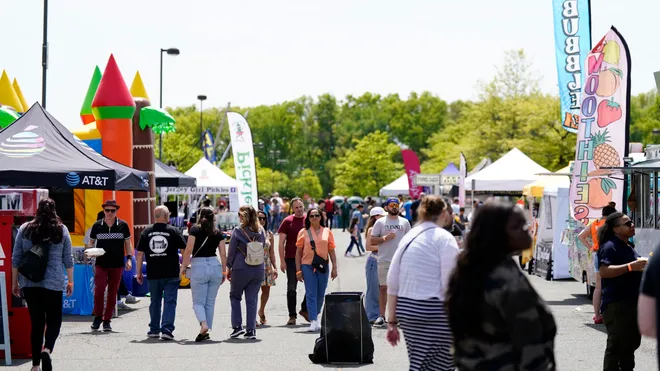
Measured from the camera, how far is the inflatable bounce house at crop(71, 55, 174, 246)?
57.8 ft

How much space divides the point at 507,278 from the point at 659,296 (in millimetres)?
703

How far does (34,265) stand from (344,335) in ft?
9.93

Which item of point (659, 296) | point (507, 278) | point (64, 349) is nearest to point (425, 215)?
point (507, 278)

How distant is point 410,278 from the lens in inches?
253

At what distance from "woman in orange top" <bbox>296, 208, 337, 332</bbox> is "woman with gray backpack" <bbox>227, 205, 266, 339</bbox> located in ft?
2.46

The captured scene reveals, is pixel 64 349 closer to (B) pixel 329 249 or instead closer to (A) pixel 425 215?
(B) pixel 329 249

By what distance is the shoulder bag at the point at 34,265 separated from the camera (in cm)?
933

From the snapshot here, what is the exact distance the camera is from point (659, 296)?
3992mm

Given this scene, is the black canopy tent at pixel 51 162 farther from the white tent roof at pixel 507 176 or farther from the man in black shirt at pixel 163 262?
the white tent roof at pixel 507 176

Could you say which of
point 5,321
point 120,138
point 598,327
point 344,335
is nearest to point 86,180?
point 5,321

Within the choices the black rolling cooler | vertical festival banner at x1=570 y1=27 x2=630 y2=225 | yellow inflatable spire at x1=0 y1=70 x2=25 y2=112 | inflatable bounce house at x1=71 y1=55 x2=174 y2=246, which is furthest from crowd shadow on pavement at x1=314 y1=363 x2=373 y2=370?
yellow inflatable spire at x1=0 y1=70 x2=25 y2=112

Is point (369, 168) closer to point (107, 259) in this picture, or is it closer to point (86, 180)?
point (86, 180)

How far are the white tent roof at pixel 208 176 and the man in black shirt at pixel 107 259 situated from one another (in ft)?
76.3

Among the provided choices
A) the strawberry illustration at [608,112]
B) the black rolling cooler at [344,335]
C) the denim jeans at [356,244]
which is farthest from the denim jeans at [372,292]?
the denim jeans at [356,244]
